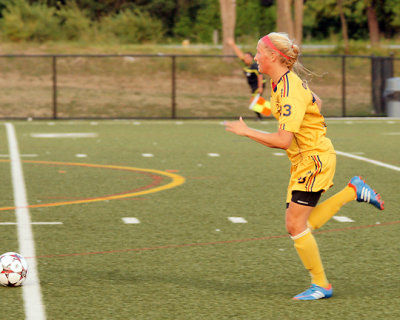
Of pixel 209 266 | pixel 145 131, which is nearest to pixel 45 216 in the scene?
pixel 209 266

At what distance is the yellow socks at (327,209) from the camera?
706cm

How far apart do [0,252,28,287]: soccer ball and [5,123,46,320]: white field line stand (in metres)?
0.10

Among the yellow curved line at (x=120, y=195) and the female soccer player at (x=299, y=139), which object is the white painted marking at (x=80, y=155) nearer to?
the yellow curved line at (x=120, y=195)

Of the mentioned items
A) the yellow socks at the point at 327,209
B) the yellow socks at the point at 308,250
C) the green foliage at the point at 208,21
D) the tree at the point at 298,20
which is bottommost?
the yellow socks at the point at 308,250

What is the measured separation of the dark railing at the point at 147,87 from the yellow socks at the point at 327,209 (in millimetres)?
24172

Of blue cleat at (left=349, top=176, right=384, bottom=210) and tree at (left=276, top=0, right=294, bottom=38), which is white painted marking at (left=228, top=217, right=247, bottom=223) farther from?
tree at (left=276, top=0, right=294, bottom=38)

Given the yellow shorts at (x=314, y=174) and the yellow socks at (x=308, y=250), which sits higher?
the yellow shorts at (x=314, y=174)

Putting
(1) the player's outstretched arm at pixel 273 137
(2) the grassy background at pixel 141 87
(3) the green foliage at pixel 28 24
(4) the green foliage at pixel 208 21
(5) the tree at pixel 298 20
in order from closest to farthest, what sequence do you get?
1. (1) the player's outstretched arm at pixel 273 137
2. (2) the grassy background at pixel 141 87
3. (5) the tree at pixel 298 20
4. (3) the green foliage at pixel 28 24
5. (4) the green foliage at pixel 208 21

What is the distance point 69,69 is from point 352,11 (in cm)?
3044

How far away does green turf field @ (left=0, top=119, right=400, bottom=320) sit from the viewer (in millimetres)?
6836

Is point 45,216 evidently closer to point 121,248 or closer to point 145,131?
point 121,248

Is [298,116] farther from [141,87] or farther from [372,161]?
[141,87]

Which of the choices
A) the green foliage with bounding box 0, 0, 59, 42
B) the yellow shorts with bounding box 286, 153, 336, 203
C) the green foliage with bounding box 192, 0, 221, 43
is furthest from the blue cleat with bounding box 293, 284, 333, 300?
the green foliage with bounding box 192, 0, 221, 43

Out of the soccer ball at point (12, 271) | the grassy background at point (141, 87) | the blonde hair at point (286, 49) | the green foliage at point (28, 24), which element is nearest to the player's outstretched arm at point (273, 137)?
the blonde hair at point (286, 49)
